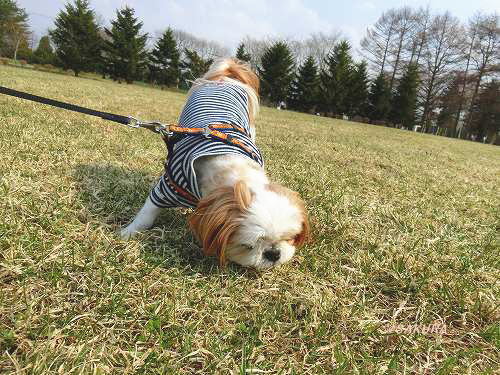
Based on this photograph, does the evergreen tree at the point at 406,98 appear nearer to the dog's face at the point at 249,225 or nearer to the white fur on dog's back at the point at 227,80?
the white fur on dog's back at the point at 227,80

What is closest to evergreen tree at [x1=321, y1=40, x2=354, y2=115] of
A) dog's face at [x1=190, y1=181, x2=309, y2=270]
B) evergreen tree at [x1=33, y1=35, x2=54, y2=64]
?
evergreen tree at [x1=33, y1=35, x2=54, y2=64]

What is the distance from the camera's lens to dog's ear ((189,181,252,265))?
203 centimetres

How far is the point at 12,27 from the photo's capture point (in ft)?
134

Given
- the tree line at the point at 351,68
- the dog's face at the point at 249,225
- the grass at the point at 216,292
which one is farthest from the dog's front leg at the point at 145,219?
the tree line at the point at 351,68

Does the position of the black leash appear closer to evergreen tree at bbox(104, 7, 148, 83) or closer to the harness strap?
the harness strap

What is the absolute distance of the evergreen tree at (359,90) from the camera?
3659 cm

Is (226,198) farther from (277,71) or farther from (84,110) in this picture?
(277,71)

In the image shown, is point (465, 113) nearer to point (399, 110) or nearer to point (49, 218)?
point (399, 110)

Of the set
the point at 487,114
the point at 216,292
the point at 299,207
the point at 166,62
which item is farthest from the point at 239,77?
the point at 487,114

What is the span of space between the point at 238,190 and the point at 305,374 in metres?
0.97

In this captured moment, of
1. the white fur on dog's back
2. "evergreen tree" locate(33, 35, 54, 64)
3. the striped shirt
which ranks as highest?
"evergreen tree" locate(33, 35, 54, 64)

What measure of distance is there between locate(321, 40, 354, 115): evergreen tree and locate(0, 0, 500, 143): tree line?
0.31 feet

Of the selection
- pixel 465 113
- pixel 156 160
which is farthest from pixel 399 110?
pixel 156 160

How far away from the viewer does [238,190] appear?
6.82ft
